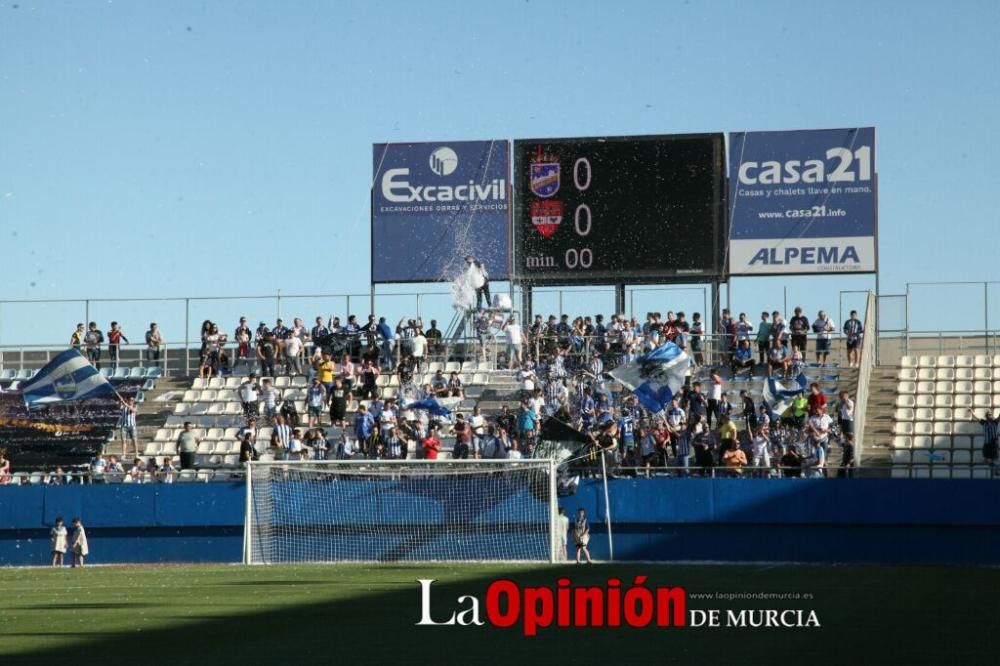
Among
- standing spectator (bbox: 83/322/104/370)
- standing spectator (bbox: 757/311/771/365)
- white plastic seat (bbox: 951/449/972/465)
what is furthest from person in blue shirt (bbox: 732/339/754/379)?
standing spectator (bbox: 83/322/104/370)

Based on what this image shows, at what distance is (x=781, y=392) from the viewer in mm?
34781

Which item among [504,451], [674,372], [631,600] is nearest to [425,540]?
[504,451]

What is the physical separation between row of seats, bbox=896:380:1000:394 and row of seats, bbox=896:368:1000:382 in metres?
0.19

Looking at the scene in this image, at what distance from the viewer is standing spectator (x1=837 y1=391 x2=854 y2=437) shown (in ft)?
110

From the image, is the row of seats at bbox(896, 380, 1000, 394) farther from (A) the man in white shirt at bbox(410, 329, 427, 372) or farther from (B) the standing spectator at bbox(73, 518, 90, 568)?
(B) the standing spectator at bbox(73, 518, 90, 568)

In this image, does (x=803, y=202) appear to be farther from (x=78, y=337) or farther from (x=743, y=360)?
(x=78, y=337)

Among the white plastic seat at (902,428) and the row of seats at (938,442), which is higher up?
the white plastic seat at (902,428)

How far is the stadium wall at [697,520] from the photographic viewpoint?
32.6m

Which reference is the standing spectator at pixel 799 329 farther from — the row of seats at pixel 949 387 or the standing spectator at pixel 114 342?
the standing spectator at pixel 114 342

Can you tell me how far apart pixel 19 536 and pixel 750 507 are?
52.7 feet

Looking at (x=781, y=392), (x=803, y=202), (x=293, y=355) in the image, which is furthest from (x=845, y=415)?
(x=293, y=355)

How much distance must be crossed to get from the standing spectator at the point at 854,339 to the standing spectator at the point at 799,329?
963mm

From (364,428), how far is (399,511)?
294 cm

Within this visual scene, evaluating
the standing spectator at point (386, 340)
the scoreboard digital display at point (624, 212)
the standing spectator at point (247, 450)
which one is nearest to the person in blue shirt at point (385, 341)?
the standing spectator at point (386, 340)
